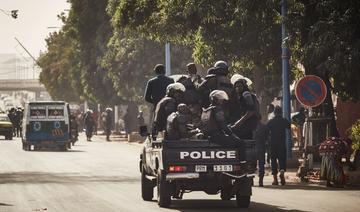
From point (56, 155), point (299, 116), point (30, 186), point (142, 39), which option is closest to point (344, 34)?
point (30, 186)

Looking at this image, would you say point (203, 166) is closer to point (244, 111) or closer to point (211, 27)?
point (244, 111)

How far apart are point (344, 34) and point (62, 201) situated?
932cm

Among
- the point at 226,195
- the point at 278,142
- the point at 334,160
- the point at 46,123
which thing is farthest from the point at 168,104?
the point at 46,123

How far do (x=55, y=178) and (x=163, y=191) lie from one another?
10128mm

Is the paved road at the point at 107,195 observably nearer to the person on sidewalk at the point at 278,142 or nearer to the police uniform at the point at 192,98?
the person on sidewalk at the point at 278,142

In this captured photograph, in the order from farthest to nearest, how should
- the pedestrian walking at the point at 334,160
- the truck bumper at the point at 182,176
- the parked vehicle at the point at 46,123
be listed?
the parked vehicle at the point at 46,123 < the pedestrian walking at the point at 334,160 < the truck bumper at the point at 182,176

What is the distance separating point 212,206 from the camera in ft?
61.2

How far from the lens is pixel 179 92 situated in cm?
1881

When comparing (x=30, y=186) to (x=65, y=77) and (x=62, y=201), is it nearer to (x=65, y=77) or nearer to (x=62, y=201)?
(x=62, y=201)

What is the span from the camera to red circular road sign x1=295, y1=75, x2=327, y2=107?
83.7ft

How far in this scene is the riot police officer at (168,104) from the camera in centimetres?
1870

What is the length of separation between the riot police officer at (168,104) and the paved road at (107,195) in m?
1.42

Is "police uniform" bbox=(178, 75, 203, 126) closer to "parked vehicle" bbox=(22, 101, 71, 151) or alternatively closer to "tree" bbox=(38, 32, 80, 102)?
"parked vehicle" bbox=(22, 101, 71, 151)

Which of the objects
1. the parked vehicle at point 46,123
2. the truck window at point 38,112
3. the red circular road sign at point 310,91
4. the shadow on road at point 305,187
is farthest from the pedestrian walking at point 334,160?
the truck window at point 38,112
